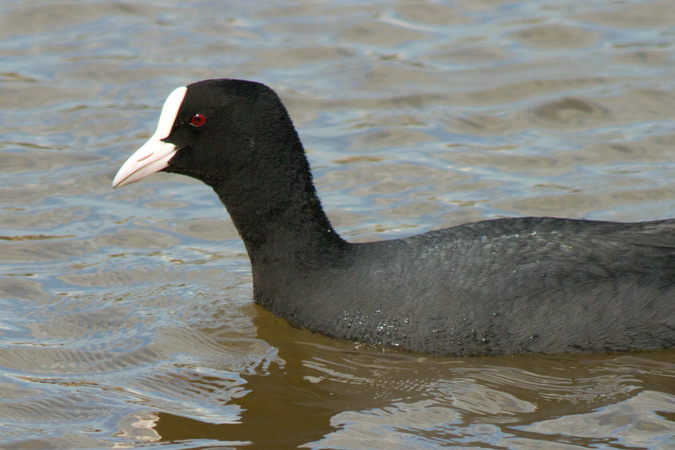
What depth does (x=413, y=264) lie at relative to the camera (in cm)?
528

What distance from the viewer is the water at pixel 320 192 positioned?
4.80m

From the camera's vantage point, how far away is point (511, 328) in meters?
5.08

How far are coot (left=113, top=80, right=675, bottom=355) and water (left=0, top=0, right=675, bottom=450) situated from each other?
14 centimetres

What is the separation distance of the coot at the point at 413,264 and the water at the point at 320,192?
145 mm

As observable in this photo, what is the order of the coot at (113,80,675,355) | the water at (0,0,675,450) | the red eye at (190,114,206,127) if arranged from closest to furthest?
the water at (0,0,675,450) < the coot at (113,80,675,355) < the red eye at (190,114,206,127)

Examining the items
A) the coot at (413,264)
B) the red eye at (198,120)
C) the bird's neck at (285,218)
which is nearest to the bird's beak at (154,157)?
the coot at (413,264)

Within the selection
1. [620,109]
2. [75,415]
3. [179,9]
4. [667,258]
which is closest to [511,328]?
[667,258]

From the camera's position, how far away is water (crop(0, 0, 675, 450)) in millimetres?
4797

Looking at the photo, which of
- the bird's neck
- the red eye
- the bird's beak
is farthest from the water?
the red eye

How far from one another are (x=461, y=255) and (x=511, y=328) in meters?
0.44

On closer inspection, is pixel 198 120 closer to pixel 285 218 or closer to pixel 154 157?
pixel 154 157

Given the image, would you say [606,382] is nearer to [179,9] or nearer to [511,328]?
[511,328]

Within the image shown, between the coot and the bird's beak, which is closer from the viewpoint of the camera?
the coot

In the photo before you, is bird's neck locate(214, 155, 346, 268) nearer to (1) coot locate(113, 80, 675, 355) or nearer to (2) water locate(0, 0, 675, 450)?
(1) coot locate(113, 80, 675, 355)
